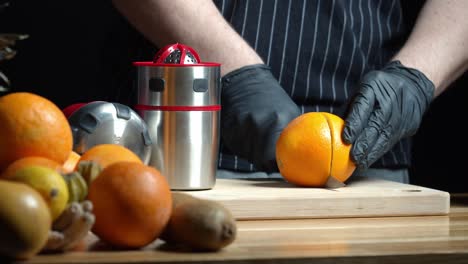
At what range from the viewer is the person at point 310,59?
1368mm

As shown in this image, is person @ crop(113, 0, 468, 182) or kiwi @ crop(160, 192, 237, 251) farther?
person @ crop(113, 0, 468, 182)

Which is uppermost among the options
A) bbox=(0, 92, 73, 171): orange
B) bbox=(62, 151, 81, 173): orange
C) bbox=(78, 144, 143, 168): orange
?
bbox=(0, 92, 73, 171): orange

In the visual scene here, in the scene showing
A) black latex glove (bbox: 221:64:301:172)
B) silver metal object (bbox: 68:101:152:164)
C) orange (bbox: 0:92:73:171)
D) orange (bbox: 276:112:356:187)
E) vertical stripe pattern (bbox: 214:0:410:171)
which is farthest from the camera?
vertical stripe pattern (bbox: 214:0:410:171)

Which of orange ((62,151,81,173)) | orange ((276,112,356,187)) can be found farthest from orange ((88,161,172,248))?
orange ((276,112,356,187))

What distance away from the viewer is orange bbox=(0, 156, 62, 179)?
773 mm

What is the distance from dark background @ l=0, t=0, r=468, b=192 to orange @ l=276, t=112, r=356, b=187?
0.94 metres

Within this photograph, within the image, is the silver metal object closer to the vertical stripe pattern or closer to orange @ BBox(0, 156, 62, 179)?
orange @ BBox(0, 156, 62, 179)

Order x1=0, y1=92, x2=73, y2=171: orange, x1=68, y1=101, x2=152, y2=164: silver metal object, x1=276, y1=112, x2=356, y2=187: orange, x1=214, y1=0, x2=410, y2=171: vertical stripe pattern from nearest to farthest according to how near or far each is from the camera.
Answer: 1. x1=0, y1=92, x2=73, y2=171: orange
2. x1=68, y1=101, x2=152, y2=164: silver metal object
3. x1=276, y1=112, x2=356, y2=187: orange
4. x1=214, y1=0, x2=410, y2=171: vertical stripe pattern

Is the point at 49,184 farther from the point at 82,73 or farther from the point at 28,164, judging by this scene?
the point at 82,73

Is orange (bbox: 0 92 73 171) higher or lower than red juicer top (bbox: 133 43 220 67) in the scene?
lower

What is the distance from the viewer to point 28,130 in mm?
822

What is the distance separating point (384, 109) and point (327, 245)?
0.53 metres

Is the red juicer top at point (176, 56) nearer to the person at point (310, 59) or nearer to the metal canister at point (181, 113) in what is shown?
the metal canister at point (181, 113)

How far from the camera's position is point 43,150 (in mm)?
826
